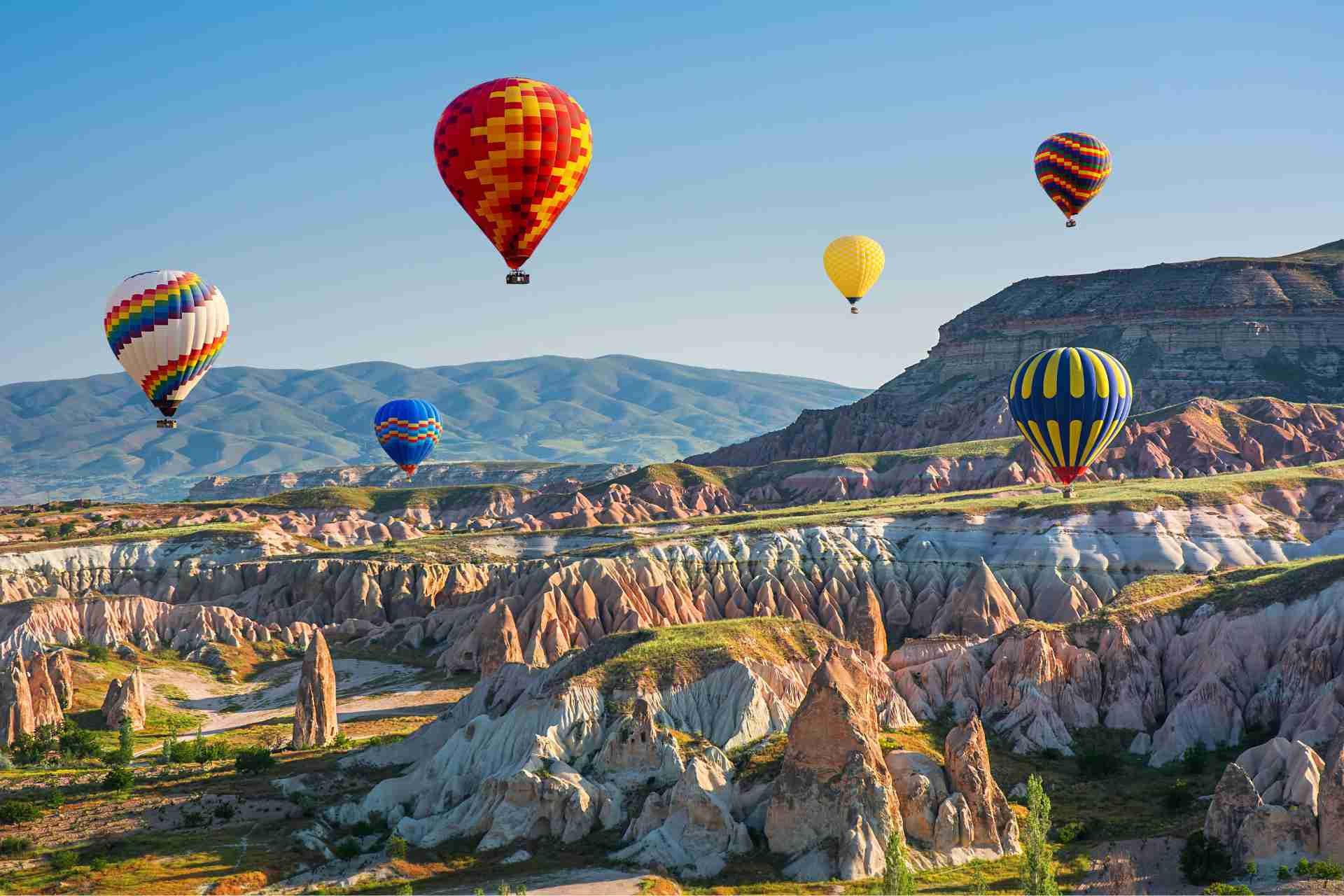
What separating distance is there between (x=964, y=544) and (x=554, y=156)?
4856cm

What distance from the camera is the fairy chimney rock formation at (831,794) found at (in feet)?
165

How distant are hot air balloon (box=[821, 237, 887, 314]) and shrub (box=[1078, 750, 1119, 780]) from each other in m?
59.4

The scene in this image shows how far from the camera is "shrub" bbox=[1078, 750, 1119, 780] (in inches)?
2525

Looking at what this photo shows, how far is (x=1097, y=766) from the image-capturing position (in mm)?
64500

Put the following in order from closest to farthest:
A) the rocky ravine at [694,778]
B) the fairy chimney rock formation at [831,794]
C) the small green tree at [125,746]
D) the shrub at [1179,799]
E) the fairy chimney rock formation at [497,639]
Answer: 1. the fairy chimney rock formation at [831,794]
2. the rocky ravine at [694,778]
3. the shrub at [1179,799]
4. the small green tree at [125,746]
5. the fairy chimney rock formation at [497,639]

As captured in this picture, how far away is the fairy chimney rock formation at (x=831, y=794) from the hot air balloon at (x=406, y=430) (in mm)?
66777

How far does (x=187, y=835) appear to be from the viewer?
57.3m

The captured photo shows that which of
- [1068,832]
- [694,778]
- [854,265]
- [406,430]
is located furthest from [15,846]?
[854,265]

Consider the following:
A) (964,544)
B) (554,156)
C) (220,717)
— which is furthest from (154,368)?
(964,544)

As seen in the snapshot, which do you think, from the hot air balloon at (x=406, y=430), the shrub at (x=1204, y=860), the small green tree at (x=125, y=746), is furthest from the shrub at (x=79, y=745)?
the shrub at (x=1204, y=860)

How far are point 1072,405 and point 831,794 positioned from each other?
39.8 m

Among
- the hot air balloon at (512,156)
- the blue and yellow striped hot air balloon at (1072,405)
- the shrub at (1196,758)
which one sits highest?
the hot air balloon at (512,156)

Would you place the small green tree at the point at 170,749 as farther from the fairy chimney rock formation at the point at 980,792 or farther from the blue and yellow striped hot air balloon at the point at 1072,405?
the blue and yellow striped hot air balloon at the point at 1072,405

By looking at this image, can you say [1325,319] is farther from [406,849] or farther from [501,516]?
[406,849]
